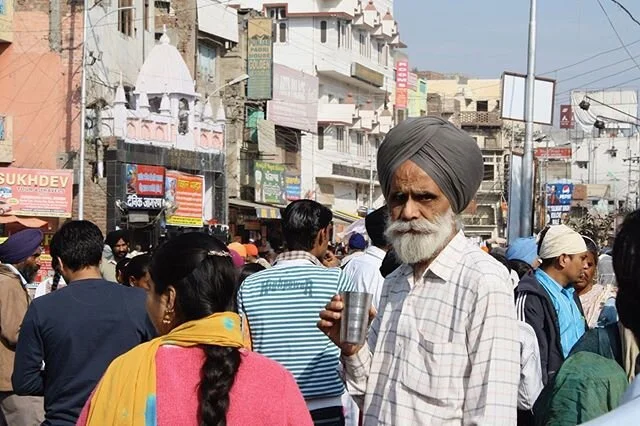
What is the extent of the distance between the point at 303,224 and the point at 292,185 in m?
43.7

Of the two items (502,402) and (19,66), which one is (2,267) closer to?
(502,402)

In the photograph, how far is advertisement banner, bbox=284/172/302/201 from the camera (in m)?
48.9

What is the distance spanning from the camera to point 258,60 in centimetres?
4575

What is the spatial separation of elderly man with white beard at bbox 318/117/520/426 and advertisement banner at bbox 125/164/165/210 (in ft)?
97.9

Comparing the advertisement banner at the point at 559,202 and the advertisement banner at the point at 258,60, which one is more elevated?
the advertisement banner at the point at 258,60

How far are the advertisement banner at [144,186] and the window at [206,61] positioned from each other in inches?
371

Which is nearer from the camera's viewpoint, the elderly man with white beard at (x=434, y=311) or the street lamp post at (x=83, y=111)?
the elderly man with white beard at (x=434, y=311)

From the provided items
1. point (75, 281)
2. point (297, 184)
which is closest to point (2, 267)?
point (75, 281)

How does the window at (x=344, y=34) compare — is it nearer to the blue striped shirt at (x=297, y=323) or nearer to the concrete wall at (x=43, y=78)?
the concrete wall at (x=43, y=78)

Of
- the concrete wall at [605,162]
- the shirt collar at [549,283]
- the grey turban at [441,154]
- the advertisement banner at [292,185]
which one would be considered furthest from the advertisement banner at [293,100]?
the grey turban at [441,154]

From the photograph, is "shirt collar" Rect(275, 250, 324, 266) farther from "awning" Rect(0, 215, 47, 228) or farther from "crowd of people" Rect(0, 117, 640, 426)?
"awning" Rect(0, 215, 47, 228)

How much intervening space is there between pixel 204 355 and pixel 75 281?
2.23m

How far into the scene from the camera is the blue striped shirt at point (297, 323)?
17.7ft

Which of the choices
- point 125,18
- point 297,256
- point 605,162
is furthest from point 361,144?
point 297,256
